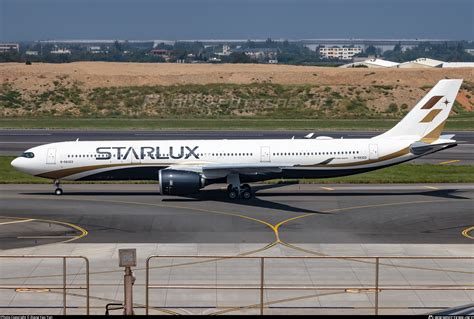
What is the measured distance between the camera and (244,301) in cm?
2836

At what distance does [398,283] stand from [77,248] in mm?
14853

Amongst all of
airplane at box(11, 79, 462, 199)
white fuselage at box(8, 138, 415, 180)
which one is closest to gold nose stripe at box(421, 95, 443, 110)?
airplane at box(11, 79, 462, 199)

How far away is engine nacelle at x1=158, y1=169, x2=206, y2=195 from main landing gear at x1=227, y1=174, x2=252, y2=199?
2.44m

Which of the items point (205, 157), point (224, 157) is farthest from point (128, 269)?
point (224, 157)

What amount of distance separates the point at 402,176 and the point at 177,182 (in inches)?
801

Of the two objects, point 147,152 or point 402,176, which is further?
point 402,176

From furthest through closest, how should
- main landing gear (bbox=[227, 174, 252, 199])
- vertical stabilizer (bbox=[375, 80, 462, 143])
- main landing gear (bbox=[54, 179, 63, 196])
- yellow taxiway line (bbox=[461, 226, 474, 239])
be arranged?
1. vertical stabilizer (bbox=[375, 80, 462, 143])
2. main landing gear (bbox=[54, 179, 63, 196])
3. main landing gear (bbox=[227, 174, 252, 199])
4. yellow taxiway line (bbox=[461, 226, 474, 239])

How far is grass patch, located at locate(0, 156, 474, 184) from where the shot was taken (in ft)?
193

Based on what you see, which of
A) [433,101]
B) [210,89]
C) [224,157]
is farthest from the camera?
[210,89]

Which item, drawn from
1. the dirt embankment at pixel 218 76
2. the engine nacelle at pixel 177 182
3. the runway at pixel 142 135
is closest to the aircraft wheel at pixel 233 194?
the engine nacelle at pixel 177 182

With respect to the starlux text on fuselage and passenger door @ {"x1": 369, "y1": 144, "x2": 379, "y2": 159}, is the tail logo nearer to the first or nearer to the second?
passenger door @ {"x1": 369, "y1": 144, "x2": 379, "y2": 159}

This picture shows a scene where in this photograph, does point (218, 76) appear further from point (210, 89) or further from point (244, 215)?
point (244, 215)

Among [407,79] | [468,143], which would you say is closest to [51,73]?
[407,79]

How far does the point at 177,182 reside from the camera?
4872 cm
